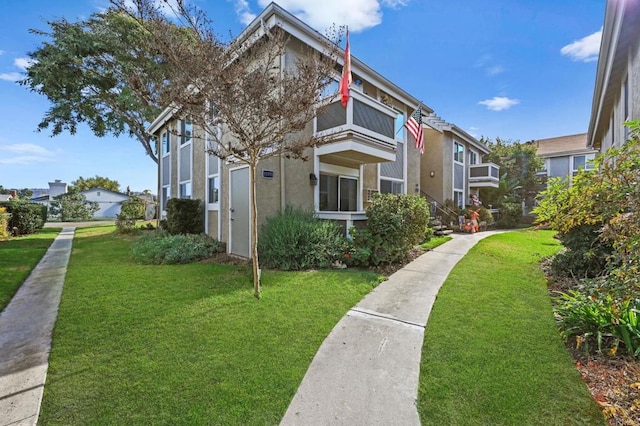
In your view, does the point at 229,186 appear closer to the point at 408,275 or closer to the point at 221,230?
the point at 221,230

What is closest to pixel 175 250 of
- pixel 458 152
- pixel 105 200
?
pixel 458 152

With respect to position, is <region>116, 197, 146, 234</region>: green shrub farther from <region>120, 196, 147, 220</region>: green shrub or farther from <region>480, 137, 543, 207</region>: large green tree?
<region>480, 137, 543, 207</region>: large green tree

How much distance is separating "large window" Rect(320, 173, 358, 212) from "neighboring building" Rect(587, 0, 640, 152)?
7284 mm

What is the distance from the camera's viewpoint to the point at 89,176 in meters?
53.3

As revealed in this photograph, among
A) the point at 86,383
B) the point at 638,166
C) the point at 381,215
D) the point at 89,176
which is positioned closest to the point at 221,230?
the point at 381,215

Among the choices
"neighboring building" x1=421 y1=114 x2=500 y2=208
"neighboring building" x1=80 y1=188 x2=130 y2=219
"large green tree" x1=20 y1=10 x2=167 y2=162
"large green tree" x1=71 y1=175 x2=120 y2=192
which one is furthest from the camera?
"large green tree" x1=71 y1=175 x2=120 y2=192

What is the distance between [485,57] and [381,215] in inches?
372

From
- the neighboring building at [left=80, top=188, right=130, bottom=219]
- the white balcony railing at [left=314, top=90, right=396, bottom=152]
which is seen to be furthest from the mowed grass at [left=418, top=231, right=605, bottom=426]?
the neighboring building at [left=80, top=188, right=130, bottom=219]

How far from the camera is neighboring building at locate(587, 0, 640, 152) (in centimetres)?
518

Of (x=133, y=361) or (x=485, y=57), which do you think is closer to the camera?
(x=133, y=361)

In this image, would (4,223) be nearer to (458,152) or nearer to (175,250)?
(175,250)

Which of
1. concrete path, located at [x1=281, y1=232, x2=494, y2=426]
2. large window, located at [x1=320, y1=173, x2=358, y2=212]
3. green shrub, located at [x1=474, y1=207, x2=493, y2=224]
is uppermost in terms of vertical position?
large window, located at [x1=320, y1=173, x2=358, y2=212]

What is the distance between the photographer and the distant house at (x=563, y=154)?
88.8ft

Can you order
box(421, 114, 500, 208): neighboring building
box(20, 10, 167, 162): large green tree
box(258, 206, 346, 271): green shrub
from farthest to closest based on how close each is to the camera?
1. box(421, 114, 500, 208): neighboring building
2. box(20, 10, 167, 162): large green tree
3. box(258, 206, 346, 271): green shrub
